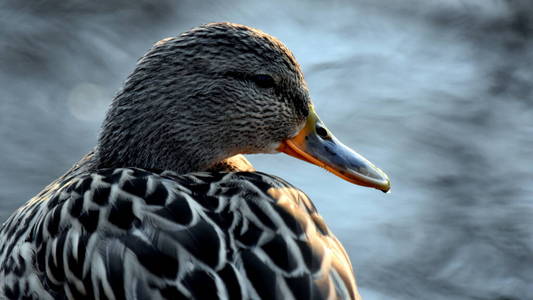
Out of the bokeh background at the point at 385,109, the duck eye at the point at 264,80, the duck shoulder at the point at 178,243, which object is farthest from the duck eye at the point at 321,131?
the bokeh background at the point at 385,109

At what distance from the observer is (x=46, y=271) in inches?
109

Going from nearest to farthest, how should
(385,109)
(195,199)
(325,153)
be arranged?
(195,199) < (325,153) < (385,109)

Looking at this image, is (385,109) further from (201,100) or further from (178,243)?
(178,243)

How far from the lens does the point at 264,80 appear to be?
3223 millimetres

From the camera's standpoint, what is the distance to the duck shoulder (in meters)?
2.48

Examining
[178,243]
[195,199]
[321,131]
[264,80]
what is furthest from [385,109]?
[178,243]

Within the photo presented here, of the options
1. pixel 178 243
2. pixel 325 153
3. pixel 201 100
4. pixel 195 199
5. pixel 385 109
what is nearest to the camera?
pixel 178 243

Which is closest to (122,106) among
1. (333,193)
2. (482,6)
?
(333,193)

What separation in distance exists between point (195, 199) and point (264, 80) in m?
0.67

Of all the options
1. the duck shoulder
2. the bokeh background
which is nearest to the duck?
the duck shoulder

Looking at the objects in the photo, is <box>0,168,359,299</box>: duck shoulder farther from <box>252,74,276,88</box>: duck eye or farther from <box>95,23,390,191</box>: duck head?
<box>252,74,276,88</box>: duck eye

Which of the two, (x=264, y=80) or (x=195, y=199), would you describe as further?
(x=264, y=80)

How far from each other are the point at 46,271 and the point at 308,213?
31.2 inches

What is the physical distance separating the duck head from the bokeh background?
1.37m
